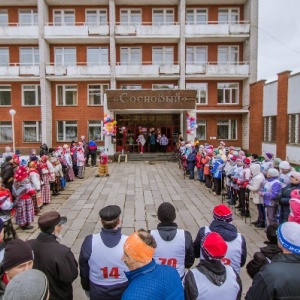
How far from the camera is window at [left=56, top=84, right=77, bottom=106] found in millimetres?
26391

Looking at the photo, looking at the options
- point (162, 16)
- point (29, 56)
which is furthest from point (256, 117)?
point (29, 56)

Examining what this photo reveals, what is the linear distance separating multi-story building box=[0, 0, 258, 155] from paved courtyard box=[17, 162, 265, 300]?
1123 cm

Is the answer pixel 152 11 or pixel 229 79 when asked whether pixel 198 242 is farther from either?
pixel 152 11

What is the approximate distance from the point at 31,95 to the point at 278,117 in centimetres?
2062

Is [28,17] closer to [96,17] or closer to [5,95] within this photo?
[96,17]

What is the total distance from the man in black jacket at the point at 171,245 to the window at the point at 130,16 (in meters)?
26.1

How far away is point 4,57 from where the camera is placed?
26.5 meters

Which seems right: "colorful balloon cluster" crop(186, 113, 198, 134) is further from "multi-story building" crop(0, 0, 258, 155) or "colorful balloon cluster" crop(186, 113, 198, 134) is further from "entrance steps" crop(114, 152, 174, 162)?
"multi-story building" crop(0, 0, 258, 155)

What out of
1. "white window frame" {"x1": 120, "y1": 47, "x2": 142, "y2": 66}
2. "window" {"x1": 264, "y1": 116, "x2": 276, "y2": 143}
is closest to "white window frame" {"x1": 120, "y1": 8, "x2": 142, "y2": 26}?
"white window frame" {"x1": 120, "y1": 47, "x2": 142, "y2": 66}

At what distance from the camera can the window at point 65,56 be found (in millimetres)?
26413

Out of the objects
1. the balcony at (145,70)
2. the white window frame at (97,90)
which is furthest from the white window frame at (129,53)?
the white window frame at (97,90)

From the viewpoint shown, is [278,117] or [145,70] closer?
[278,117]

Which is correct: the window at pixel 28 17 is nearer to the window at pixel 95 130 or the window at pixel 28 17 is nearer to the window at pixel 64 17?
the window at pixel 64 17

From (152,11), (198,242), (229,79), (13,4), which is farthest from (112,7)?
(198,242)
